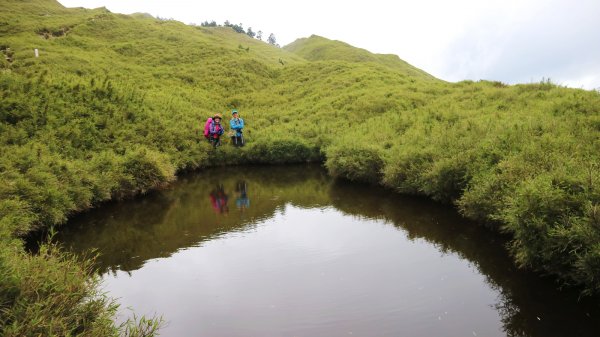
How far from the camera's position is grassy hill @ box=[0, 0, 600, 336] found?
8.38 meters

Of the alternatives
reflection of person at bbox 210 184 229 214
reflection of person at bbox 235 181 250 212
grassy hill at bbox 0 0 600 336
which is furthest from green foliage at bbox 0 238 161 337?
reflection of person at bbox 235 181 250 212

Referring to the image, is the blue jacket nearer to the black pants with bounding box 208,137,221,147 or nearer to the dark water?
the black pants with bounding box 208,137,221,147

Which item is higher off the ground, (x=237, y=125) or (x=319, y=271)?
(x=237, y=125)

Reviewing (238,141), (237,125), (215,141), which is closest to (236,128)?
(237,125)

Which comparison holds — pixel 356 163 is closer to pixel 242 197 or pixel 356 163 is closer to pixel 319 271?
pixel 242 197

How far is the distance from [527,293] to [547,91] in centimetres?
1764

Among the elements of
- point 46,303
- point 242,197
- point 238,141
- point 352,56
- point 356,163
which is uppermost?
point 352,56

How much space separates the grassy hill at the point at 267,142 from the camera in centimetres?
838

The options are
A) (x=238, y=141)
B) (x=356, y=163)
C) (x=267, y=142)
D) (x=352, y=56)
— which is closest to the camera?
(x=356, y=163)

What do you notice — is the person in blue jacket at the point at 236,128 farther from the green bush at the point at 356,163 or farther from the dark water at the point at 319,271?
the dark water at the point at 319,271

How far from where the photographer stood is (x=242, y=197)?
19594mm

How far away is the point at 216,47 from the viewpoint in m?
54.4

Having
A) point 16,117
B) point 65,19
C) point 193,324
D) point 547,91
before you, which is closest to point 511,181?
point 193,324

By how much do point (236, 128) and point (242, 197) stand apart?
29.1 feet
